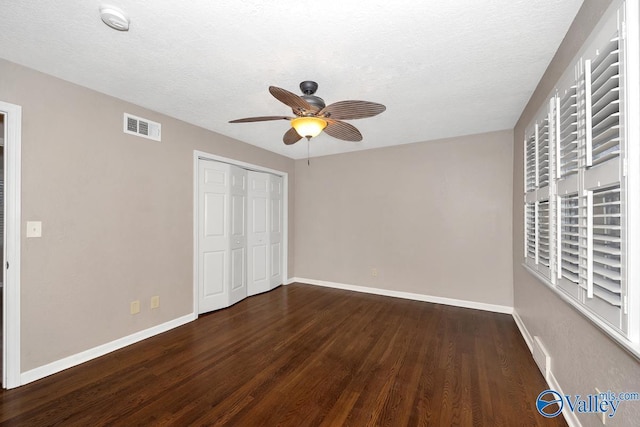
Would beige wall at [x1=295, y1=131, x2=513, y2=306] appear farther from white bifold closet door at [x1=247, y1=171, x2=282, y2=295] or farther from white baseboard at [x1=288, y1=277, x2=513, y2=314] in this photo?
white bifold closet door at [x1=247, y1=171, x2=282, y2=295]

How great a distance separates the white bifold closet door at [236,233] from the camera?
3.62 m

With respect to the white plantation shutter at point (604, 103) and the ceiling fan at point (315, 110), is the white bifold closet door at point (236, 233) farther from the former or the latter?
the white plantation shutter at point (604, 103)

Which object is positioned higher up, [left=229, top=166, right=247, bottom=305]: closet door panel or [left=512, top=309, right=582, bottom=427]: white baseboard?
[left=229, top=166, right=247, bottom=305]: closet door panel

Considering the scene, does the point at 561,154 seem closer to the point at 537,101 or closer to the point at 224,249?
the point at 537,101

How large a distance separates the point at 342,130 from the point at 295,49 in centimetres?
76

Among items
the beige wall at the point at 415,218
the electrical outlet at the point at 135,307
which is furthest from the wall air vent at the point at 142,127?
the beige wall at the point at 415,218

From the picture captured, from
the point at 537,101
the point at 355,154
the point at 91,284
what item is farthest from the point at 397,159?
the point at 91,284

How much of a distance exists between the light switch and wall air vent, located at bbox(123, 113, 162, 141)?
1.15m

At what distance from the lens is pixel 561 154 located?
1.77m

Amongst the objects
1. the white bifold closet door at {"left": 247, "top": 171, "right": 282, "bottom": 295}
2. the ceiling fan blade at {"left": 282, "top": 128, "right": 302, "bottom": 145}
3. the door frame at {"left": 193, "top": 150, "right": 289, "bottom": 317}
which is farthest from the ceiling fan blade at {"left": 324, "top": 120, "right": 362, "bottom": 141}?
the white bifold closet door at {"left": 247, "top": 171, "right": 282, "bottom": 295}

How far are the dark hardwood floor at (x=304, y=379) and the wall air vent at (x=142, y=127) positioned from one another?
88.2 inches

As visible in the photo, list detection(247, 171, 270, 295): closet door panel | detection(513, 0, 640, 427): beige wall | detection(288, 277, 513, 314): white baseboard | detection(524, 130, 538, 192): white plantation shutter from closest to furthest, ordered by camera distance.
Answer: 1. detection(513, 0, 640, 427): beige wall
2. detection(524, 130, 538, 192): white plantation shutter
3. detection(288, 277, 513, 314): white baseboard
4. detection(247, 171, 270, 295): closet door panel

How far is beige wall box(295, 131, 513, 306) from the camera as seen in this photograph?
12.1 feet

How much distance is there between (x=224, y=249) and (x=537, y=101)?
401cm
